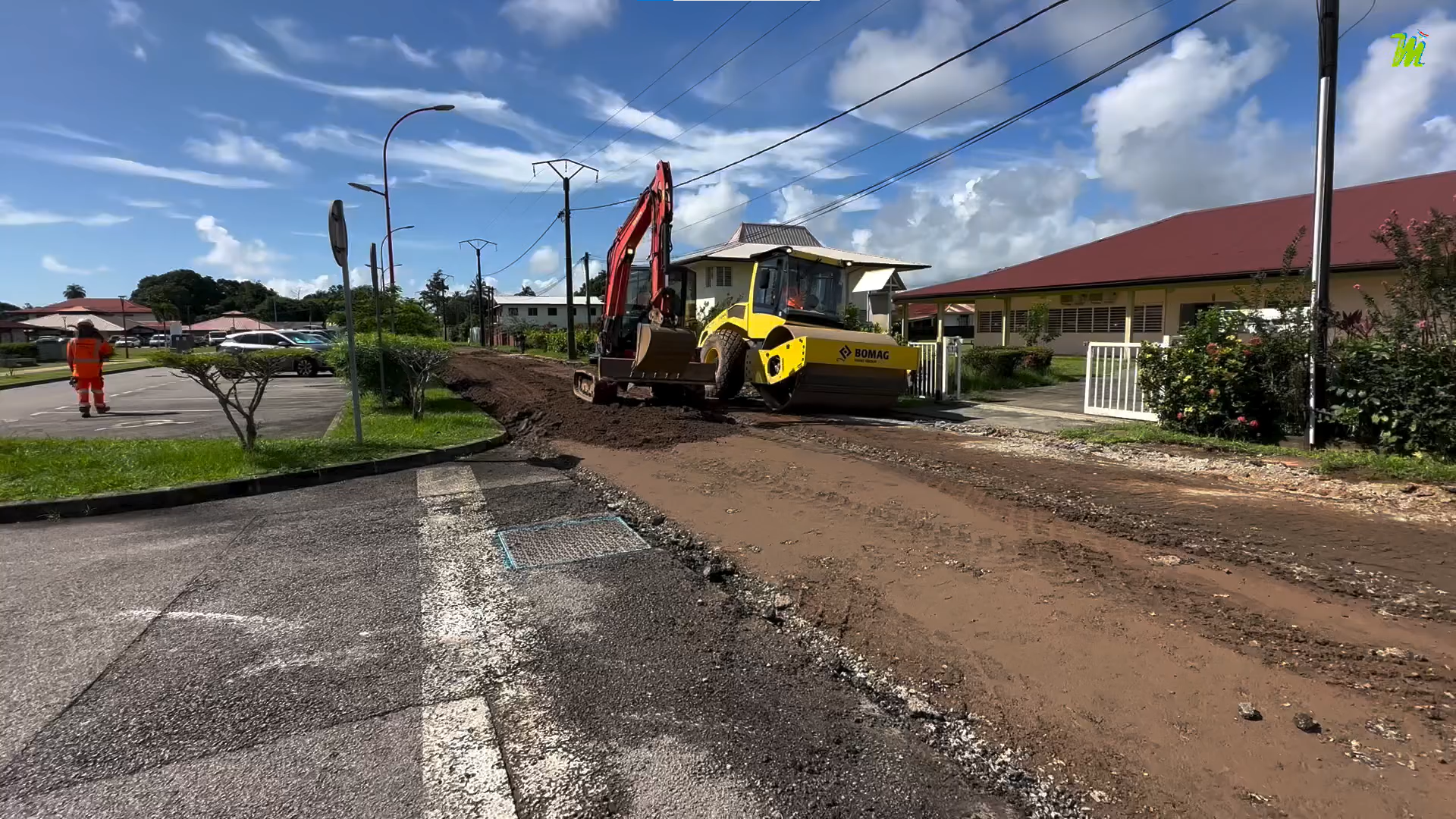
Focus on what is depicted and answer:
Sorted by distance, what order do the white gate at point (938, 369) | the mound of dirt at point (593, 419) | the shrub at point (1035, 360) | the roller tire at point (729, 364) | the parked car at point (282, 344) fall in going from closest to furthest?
1. the mound of dirt at point (593, 419)
2. the roller tire at point (729, 364)
3. the white gate at point (938, 369)
4. the shrub at point (1035, 360)
5. the parked car at point (282, 344)

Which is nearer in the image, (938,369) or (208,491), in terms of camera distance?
(208,491)

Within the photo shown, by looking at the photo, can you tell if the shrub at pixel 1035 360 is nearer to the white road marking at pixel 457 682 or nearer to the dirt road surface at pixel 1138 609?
the dirt road surface at pixel 1138 609

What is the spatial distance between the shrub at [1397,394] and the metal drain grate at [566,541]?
8.53 m

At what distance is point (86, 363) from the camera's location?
13.2m

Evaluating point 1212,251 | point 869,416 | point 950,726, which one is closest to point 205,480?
point 950,726

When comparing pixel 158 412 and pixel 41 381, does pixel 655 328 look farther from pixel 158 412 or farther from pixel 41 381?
pixel 41 381

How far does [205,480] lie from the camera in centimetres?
732

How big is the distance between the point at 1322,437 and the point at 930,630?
8089 mm

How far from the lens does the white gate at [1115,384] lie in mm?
12102

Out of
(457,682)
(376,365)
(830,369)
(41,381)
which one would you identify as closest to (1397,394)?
(830,369)

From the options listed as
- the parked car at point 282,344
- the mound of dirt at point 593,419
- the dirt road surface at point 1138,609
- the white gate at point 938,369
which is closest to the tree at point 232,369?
the mound of dirt at point 593,419

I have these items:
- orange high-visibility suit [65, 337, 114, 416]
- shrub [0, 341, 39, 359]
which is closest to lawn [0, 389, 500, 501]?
orange high-visibility suit [65, 337, 114, 416]

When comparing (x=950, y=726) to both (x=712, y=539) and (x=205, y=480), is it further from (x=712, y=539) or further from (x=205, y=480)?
(x=205, y=480)

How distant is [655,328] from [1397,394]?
979cm
